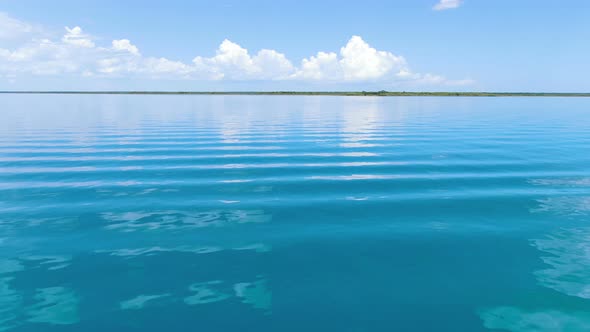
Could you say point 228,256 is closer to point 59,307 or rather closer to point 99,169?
point 59,307

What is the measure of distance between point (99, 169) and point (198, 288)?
1304 cm

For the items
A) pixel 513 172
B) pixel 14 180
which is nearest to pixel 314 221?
pixel 513 172

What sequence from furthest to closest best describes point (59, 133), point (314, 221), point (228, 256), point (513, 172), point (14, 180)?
point (59, 133)
point (513, 172)
point (14, 180)
point (314, 221)
point (228, 256)

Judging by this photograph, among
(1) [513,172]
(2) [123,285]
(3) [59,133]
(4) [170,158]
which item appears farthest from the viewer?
(3) [59,133]

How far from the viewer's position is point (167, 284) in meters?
7.95

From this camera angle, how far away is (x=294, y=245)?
33.0ft

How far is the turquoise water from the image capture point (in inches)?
275

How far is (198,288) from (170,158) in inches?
583

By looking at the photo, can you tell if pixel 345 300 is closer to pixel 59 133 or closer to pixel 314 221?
pixel 314 221

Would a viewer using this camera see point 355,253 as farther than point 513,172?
No

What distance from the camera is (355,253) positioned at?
9445 mm

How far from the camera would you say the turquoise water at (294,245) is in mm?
6988

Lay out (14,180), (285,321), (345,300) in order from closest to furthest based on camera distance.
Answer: (285,321) < (345,300) < (14,180)

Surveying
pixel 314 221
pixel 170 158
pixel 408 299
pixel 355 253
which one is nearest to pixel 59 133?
pixel 170 158
